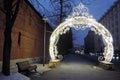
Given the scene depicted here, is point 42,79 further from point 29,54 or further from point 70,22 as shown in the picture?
point 29,54

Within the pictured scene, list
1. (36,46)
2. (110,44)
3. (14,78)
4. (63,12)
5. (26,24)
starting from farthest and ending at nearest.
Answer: (63,12) < (36,46) < (26,24) < (110,44) < (14,78)

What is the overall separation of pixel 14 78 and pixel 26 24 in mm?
19544

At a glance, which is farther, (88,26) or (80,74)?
(88,26)

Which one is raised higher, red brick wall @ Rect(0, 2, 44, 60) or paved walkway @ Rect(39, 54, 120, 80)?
red brick wall @ Rect(0, 2, 44, 60)

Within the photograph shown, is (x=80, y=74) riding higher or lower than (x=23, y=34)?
lower

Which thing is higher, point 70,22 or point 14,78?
point 70,22

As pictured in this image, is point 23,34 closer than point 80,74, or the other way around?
point 80,74

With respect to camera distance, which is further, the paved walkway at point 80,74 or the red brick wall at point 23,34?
the red brick wall at point 23,34

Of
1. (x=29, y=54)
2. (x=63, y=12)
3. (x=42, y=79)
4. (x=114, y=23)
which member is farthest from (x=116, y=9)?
(x=42, y=79)

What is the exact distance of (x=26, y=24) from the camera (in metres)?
34.4

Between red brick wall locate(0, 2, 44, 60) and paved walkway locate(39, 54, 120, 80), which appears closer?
paved walkway locate(39, 54, 120, 80)

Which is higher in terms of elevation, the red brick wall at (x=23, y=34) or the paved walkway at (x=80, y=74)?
the red brick wall at (x=23, y=34)

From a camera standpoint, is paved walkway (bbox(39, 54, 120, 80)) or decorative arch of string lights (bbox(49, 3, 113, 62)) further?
decorative arch of string lights (bbox(49, 3, 113, 62))

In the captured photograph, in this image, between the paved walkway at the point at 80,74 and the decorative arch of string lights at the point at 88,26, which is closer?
the paved walkway at the point at 80,74
